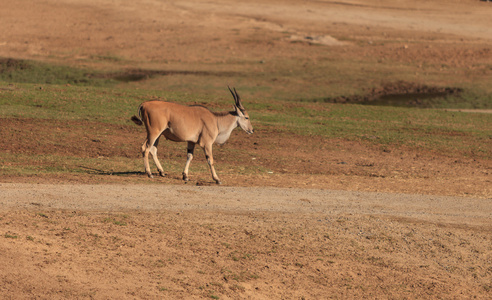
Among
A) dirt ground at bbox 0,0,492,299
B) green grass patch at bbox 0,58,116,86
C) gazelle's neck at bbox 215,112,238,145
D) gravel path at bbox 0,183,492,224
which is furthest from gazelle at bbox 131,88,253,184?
green grass patch at bbox 0,58,116,86

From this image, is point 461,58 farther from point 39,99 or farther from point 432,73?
point 39,99

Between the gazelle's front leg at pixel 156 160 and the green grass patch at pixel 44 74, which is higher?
the gazelle's front leg at pixel 156 160

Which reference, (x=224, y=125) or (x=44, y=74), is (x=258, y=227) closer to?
(x=224, y=125)

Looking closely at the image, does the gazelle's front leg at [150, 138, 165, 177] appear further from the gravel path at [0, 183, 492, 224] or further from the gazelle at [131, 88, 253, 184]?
the gravel path at [0, 183, 492, 224]

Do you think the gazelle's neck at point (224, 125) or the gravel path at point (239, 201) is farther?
the gazelle's neck at point (224, 125)

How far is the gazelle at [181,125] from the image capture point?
50.3 ft

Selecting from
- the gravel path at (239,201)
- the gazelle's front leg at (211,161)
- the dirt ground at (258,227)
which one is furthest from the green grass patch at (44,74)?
the gravel path at (239,201)

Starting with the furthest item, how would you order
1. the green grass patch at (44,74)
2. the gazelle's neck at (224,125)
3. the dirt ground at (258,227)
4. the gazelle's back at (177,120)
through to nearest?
the green grass patch at (44,74) < the gazelle's neck at (224,125) < the gazelle's back at (177,120) < the dirt ground at (258,227)

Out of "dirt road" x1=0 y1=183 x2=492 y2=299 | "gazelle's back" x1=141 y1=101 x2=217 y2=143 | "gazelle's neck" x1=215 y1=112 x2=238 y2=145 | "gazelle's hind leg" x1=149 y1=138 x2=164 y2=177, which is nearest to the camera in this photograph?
"dirt road" x1=0 y1=183 x2=492 y2=299

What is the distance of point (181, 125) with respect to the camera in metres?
15.5

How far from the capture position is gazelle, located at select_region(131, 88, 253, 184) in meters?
15.3

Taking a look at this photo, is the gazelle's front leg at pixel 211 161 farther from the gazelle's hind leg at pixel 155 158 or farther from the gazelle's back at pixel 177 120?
the gazelle's hind leg at pixel 155 158

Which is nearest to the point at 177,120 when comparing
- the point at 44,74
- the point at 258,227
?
the point at 258,227

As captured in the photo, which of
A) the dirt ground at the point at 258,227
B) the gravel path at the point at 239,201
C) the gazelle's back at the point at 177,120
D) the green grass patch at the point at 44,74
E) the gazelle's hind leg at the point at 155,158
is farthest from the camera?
the green grass patch at the point at 44,74
